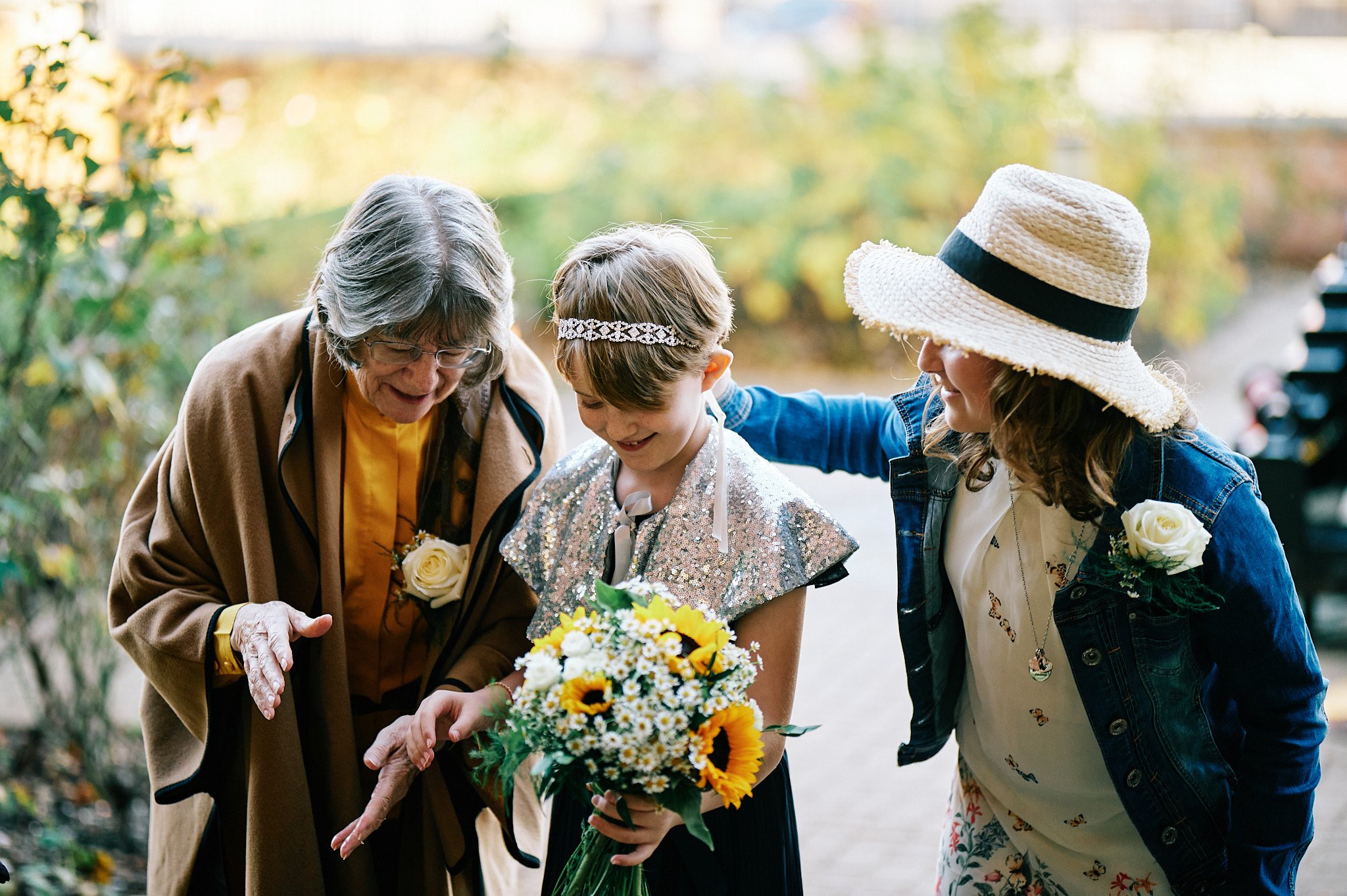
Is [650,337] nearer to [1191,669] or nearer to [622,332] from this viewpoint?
[622,332]

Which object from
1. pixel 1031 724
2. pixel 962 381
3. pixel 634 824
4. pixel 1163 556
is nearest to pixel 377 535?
pixel 634 824

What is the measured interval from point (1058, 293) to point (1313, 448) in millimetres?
4257

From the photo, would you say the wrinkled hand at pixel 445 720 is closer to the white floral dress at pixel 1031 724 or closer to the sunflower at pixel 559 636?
the sunflower at pixel 559 636

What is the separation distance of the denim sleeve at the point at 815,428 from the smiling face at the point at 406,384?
0.59 m

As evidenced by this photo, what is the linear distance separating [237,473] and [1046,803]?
5.24 feet

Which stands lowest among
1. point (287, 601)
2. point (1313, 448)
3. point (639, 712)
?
point (1313, 448)

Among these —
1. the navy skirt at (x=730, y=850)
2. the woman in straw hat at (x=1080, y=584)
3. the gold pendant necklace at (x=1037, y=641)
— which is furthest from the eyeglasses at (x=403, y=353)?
the gold pendant necklace at (x=1037, y=641)

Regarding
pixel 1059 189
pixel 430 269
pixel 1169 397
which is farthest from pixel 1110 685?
pixel 430 269

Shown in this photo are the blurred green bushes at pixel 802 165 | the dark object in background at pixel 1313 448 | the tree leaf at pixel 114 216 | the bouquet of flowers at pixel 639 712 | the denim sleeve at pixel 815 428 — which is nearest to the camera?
the bouquet of flowers at pixel 639 712

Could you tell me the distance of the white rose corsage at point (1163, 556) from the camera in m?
1.75

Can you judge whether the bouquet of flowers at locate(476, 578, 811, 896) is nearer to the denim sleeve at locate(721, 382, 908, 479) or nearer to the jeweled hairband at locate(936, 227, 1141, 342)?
the jeweled hairband at locate(936, 227, 1141, 342)

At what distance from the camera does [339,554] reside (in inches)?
89.7

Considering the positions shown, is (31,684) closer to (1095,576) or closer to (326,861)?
(326,861)

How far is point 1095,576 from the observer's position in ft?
6.31
